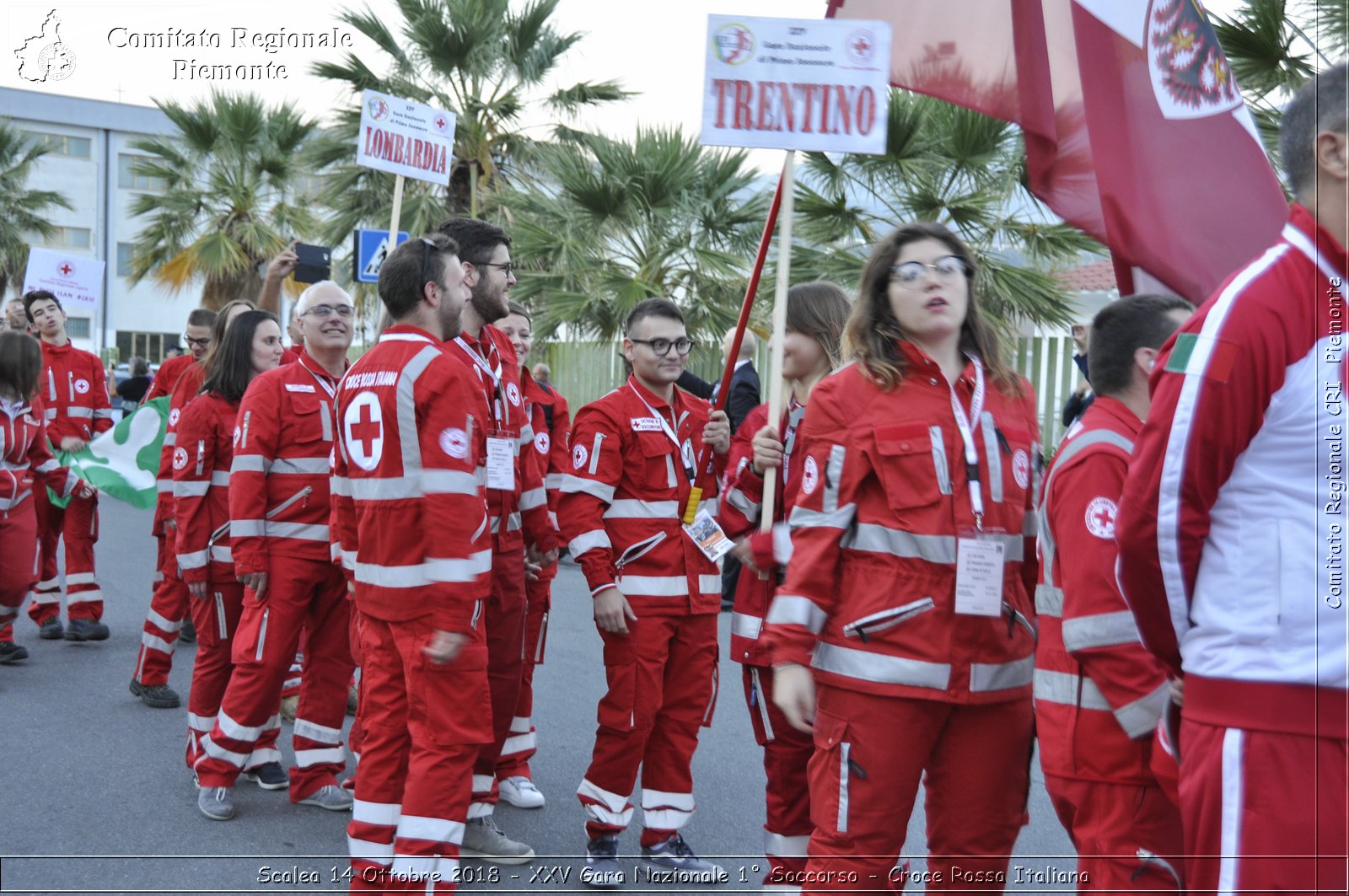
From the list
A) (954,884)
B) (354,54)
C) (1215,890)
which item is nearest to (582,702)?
(954,884)

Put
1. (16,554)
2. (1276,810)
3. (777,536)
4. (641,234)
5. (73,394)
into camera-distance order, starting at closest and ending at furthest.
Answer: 1. (1276,810)
2. (777,536)
3. (16,554)
4. (73,394)
5. (641,234)

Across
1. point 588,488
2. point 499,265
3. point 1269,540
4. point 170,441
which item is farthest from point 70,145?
point 1269,540

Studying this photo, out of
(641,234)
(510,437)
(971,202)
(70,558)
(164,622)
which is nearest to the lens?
(510,437)

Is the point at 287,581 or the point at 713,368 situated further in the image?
the point at 713,368

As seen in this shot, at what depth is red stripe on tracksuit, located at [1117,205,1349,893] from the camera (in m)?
2.09

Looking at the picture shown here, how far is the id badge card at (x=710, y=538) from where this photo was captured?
448 centimetres

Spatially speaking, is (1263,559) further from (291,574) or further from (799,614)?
(291,574)

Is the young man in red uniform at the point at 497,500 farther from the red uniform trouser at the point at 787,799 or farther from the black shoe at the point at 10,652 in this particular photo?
the black shoe at the point at 10,652

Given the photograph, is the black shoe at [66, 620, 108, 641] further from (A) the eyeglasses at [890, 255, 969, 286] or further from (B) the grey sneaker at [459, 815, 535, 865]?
(A) the eyeglasses at [890, 255, 969, 286]

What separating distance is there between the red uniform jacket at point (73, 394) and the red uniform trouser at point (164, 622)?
276 centimetres

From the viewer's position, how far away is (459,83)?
16.5 m

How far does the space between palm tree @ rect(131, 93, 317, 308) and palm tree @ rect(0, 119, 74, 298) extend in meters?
10.4

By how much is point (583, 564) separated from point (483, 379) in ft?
2.62

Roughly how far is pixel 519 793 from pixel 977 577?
307cm
